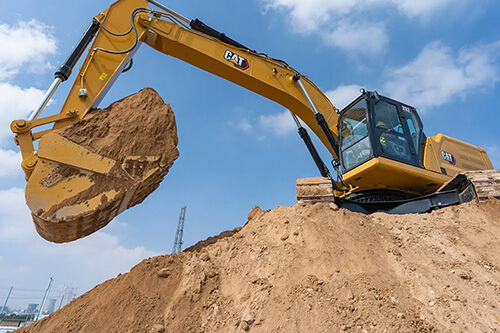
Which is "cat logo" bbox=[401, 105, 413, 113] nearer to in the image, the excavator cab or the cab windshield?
the excavator cab

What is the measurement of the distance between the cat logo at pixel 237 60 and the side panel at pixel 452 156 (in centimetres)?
395

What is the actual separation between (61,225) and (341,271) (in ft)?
10.7

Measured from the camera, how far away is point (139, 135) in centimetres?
485

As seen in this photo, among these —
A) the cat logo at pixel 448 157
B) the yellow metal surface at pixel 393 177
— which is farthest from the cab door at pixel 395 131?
the cat logo at pixel 448 157

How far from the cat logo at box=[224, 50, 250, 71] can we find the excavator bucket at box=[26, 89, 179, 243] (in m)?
2.02

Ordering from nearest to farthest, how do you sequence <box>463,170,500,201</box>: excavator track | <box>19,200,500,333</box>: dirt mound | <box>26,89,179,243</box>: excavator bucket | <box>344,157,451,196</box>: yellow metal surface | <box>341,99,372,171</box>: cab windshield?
<box>19,200,500,333</box>: dirt mound < <box>26,89,179,243</box>: excavator bucket < <box>463,170,500,201</box>: excavator track < <box>344,157,451,196</box>: yellow metal surface < <box>341,99,372,171</box>: cab windshield

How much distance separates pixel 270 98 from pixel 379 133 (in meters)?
2.39

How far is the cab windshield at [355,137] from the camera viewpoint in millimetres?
6473

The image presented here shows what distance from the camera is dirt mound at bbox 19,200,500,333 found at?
3.36 metres

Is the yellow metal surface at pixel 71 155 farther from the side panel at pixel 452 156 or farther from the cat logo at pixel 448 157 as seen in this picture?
the cat logo at pixel 448 157

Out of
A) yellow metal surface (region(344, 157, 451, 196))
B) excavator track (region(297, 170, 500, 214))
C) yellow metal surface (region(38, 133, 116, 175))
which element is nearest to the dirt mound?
excavator track (region(297, 170, 500, 214))

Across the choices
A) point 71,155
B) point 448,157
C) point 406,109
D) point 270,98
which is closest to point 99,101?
point 71,155

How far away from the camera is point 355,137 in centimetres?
680

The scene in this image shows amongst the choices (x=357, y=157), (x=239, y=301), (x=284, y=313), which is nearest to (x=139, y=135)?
(x=239, y=301)
